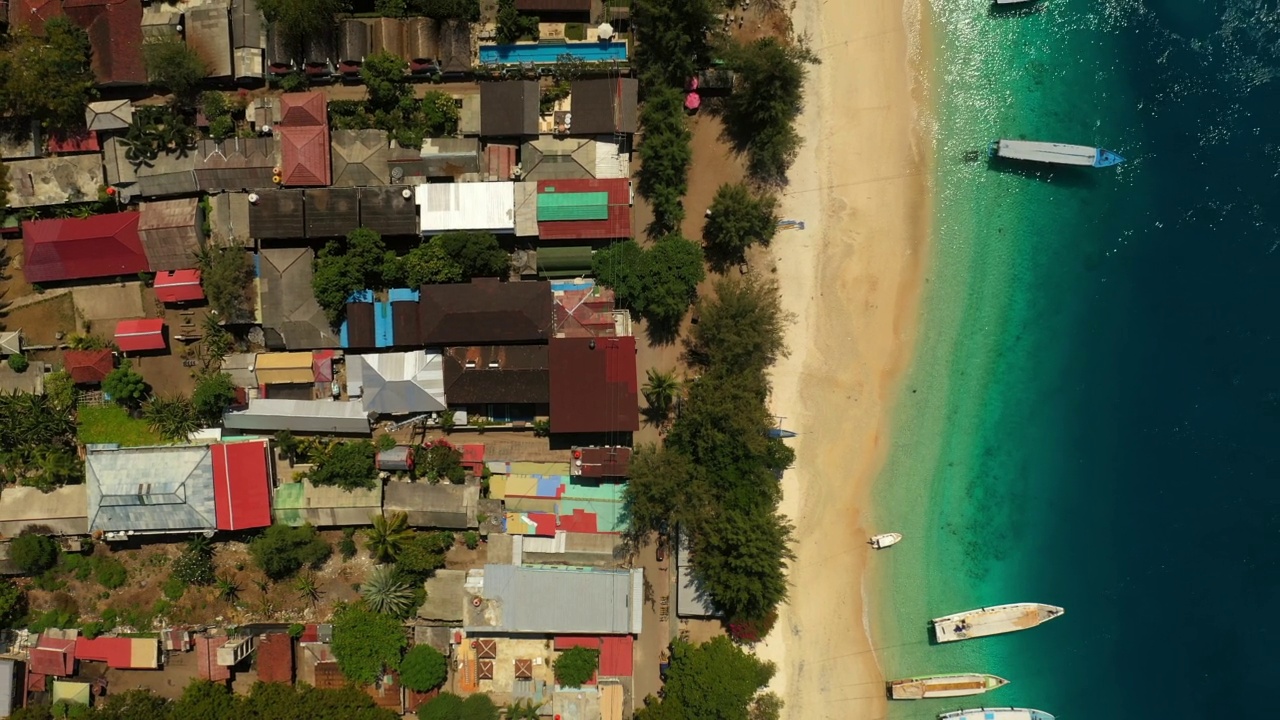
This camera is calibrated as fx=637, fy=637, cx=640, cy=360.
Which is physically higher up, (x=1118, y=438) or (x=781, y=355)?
(x=781, y=355)

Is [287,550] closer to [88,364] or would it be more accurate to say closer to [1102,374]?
[88,364]

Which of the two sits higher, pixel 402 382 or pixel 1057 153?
pixel 1057 153

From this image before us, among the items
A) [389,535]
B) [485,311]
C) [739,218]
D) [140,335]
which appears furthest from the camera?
[140,335]

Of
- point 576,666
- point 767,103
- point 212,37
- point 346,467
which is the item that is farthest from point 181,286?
point 767,103

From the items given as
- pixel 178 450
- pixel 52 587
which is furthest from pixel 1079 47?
pixel 52 587

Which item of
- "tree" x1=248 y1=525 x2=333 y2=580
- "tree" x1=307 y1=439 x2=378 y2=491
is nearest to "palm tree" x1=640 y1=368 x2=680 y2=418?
"tree" x1=307 y1=439 x2=378 y2=491

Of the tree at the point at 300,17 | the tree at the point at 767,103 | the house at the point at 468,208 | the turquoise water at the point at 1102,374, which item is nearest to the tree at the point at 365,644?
the house at the point at 468,208

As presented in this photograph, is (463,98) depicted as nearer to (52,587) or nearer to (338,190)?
(338,190)

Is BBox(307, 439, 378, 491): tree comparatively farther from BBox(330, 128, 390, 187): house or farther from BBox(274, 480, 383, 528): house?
BBox(330, 128, 390, 187): house
